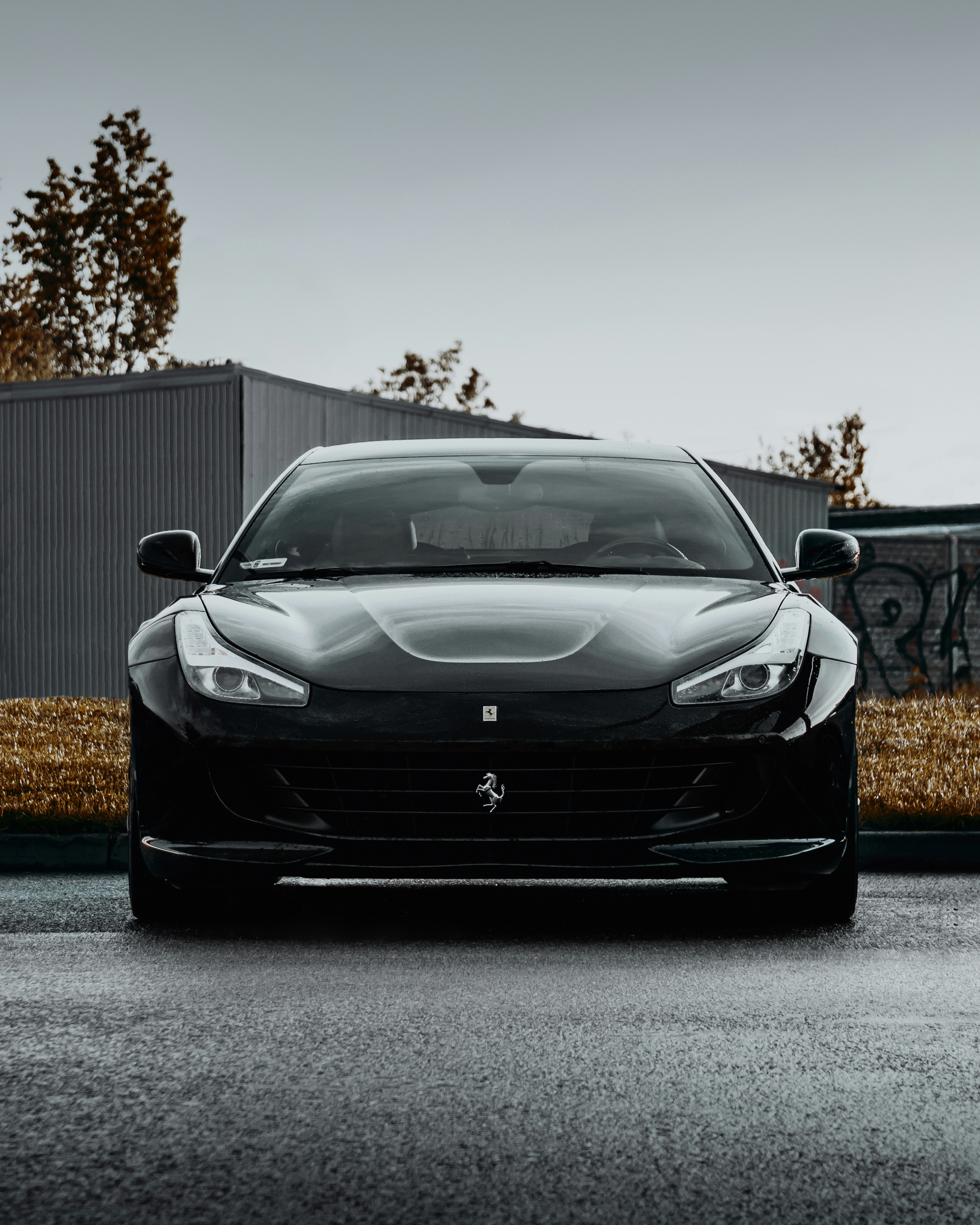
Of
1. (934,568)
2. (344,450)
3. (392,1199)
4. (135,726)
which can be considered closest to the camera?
(392,1199)

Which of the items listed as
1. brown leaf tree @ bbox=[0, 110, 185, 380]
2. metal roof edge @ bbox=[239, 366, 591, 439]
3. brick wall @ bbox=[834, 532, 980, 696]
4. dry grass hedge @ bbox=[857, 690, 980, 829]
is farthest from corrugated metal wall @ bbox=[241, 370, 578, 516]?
brown leaf tree @ bbox=[0, 110, 185, 380]

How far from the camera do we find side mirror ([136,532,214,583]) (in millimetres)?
5855

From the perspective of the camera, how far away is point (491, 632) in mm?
4898

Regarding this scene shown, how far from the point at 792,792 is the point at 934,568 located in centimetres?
2207

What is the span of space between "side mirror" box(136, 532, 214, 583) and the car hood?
580 millimetres

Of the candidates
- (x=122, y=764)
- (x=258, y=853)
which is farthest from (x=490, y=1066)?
(x=122, y=764)

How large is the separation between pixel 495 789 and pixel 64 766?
18.9 ft

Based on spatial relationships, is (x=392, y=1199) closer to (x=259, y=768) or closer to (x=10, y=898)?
(x=259, y=768)

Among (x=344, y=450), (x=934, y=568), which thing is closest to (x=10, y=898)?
(x=344, y=450)

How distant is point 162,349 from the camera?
5900 cm

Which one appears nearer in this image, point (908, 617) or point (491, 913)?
point (491, 913)

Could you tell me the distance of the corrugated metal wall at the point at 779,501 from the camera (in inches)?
1068

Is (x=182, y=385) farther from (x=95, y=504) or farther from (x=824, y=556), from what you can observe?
(x=824, y=556)

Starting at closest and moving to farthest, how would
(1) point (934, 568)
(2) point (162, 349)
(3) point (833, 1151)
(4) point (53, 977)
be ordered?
(3) point (833, 1151) < (4) point (53, 977) < (1) point (934, 568) < (2) point (162, 349)
